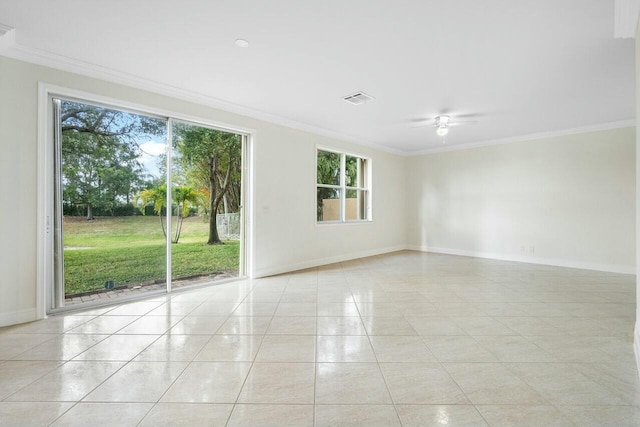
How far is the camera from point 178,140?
159 inches

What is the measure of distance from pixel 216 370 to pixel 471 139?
645 centimetres

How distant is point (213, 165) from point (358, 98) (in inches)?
105

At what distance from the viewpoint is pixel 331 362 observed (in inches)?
82.7

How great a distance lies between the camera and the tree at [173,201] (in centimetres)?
375

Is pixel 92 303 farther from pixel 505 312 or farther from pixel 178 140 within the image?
pixel 505 312

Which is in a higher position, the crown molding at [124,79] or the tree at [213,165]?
the crown molding at [124,79]

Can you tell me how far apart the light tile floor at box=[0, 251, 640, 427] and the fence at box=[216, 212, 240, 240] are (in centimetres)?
134

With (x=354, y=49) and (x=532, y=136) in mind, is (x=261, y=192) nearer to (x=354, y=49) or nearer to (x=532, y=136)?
(x=354, y=49)

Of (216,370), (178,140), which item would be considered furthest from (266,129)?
(216,370)

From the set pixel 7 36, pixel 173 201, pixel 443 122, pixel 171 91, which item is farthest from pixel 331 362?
pixel 443 122

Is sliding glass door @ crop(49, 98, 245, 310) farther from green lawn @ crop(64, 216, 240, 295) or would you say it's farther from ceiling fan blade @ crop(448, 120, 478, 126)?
ceiling fan blade @ crop(448, 120, 478, 126)

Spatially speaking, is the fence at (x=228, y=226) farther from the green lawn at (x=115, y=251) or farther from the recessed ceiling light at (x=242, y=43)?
the recessed ceiling light at (x=242, y=43)

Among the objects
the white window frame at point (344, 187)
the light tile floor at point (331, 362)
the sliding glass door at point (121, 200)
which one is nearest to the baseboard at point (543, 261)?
the light tile floor at point (331, 362)

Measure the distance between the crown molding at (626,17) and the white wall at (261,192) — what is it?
4.04 m
